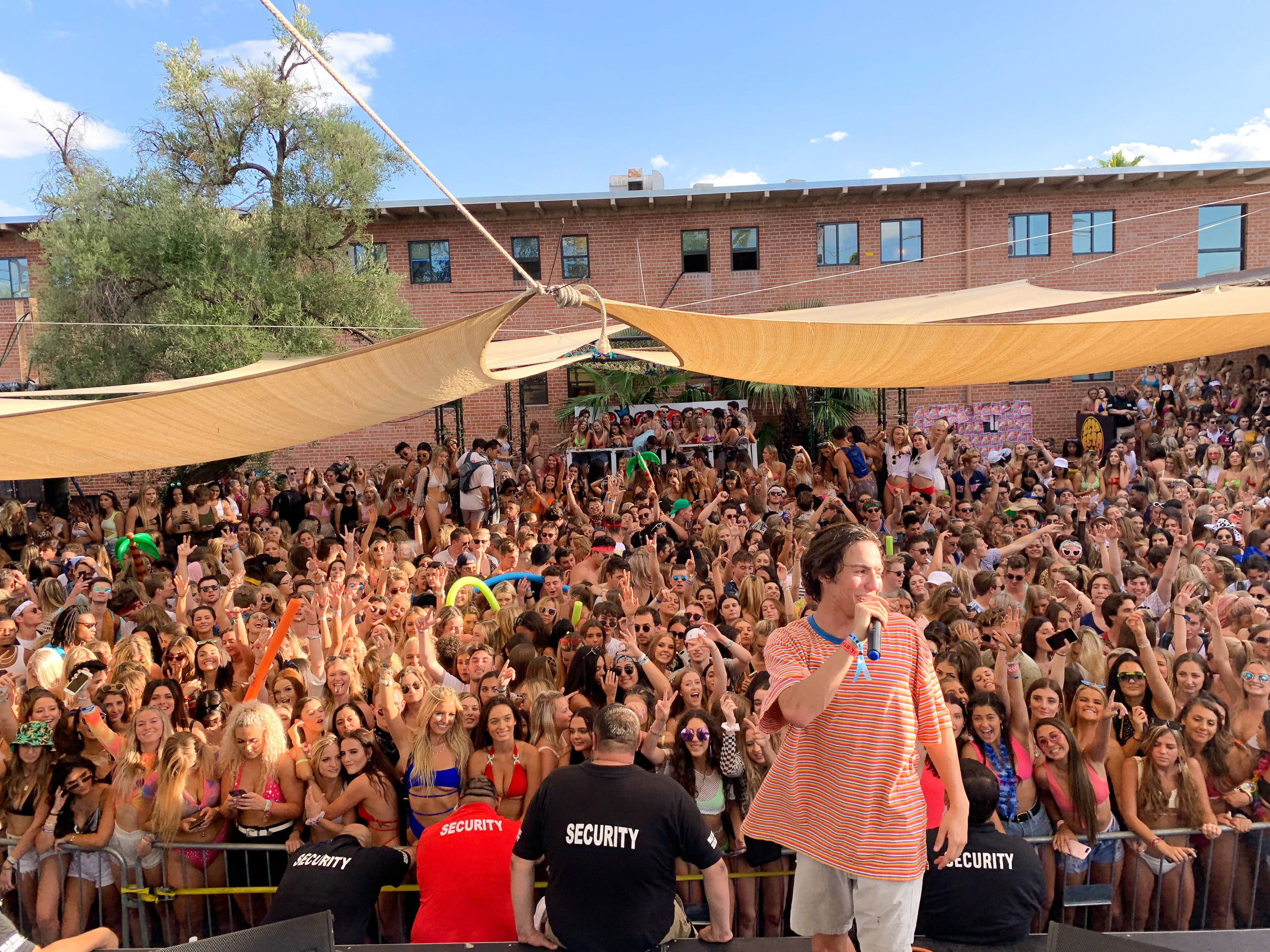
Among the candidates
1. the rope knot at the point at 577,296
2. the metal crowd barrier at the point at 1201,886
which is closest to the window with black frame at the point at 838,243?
the rope knot at the point at 577,296

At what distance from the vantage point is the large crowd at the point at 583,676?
3.62m

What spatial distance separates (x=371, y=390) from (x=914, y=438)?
290 inches

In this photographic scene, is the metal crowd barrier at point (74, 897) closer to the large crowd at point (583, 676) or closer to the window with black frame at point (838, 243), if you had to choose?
the large crowd at point (583, 676)

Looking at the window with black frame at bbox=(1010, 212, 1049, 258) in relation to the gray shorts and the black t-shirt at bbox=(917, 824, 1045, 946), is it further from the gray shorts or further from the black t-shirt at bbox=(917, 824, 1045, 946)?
the gray shorts

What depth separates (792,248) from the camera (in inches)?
717

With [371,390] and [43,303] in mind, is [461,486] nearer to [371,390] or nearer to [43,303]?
[371,390]

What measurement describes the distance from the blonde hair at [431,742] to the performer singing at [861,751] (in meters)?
2.10

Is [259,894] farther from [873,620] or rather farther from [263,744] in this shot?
[873,620]

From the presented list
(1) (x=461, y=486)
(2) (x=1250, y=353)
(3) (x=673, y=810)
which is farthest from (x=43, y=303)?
(2) (x=1250, y=353)

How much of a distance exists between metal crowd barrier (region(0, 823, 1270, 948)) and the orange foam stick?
1.01 m

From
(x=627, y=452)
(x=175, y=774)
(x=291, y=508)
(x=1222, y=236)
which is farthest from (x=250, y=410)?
(x=1222, y=236)

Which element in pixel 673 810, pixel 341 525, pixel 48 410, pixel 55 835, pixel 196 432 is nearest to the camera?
pixel 673 810

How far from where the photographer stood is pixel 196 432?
5445mm

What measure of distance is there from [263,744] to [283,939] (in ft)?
4.53
